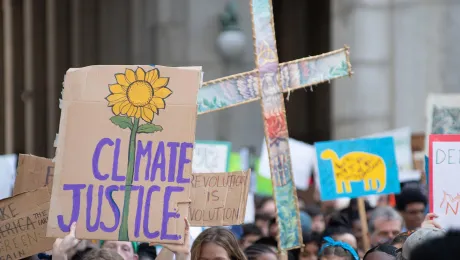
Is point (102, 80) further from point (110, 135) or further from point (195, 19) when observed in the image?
point (195, 19)

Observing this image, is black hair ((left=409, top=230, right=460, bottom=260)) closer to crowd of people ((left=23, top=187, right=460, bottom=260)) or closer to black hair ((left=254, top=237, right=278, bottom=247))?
crowd of people ((left=23, top=187, right=460, bottom=260))

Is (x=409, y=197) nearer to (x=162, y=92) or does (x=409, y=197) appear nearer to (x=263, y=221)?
(x=263, y=221)

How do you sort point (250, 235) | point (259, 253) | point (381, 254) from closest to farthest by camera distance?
point (381, 254) < point (259, 253) < point (250, 235)

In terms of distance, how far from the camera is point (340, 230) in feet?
27.9

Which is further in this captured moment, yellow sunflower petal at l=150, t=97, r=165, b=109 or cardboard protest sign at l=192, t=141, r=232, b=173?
cardboard protest sign at l=192, t=141, r=232, b=173

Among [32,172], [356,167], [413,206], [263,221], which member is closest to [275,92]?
[32,172]

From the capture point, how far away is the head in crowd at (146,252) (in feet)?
25.3

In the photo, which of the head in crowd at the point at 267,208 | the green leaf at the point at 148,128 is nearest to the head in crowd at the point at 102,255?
the green leaf at the point at 148,128

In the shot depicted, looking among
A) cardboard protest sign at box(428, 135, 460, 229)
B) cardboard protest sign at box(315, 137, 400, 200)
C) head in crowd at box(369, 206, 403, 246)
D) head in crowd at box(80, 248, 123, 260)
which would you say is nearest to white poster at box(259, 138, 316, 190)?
cardboard protest sign at box(315, 137, 400, 200)

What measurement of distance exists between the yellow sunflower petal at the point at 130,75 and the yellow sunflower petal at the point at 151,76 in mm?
59

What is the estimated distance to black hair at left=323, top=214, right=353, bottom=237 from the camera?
8.47 m

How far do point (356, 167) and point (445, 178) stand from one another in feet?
9.21

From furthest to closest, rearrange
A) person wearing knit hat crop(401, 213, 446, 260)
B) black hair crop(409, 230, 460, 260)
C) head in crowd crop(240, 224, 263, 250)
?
1. head in crowd crop(240, 224, 263, 250)
2. person wearing knit hat crop(401, 213, 446, 260)
3. black hair crop(409, 230, 460, 260)

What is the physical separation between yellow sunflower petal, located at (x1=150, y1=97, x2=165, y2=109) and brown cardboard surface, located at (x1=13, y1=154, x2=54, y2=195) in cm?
171
